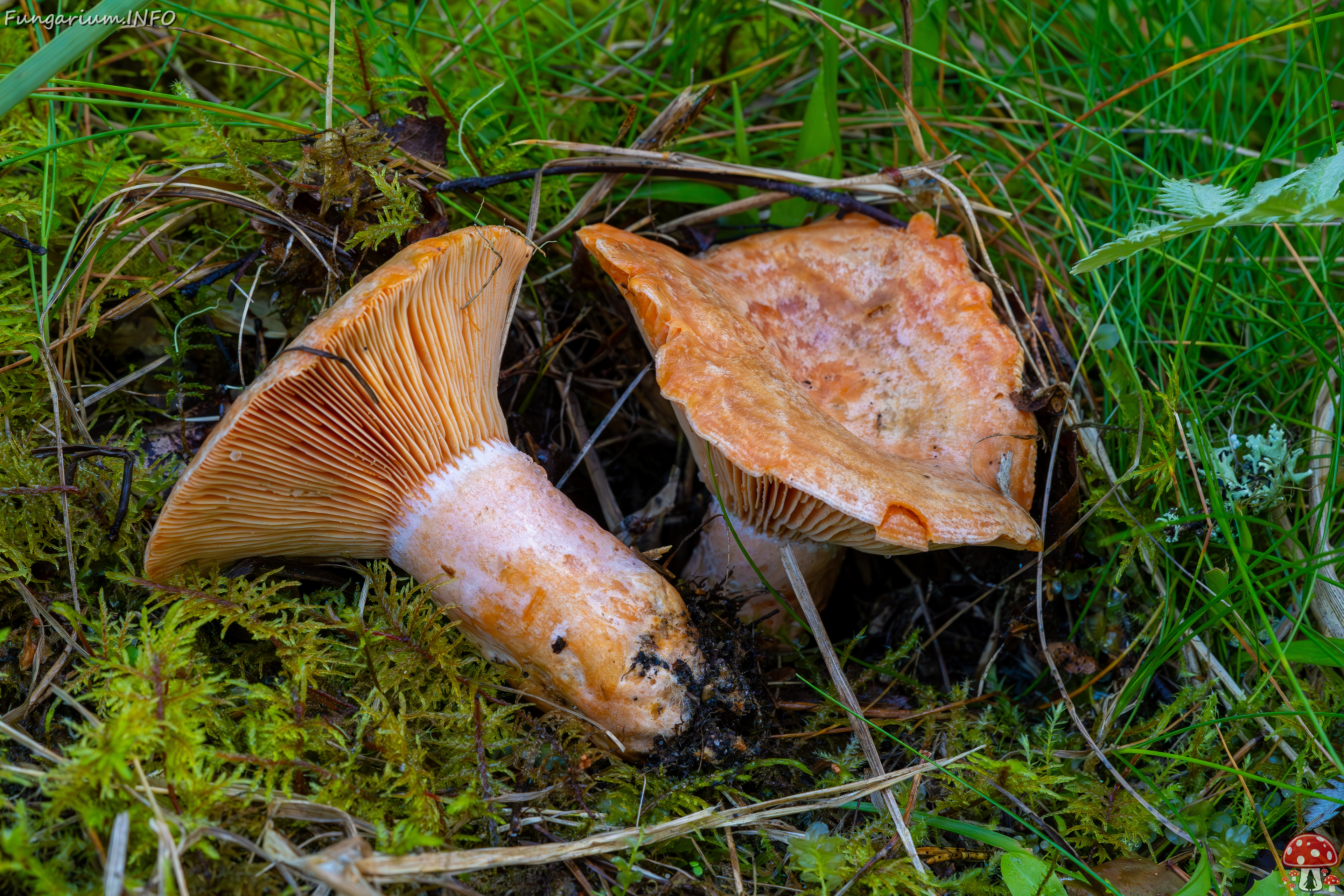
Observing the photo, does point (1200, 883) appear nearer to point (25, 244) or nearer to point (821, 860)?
point (821, 860)

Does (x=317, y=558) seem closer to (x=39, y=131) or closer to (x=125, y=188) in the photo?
(x=125, y=188)

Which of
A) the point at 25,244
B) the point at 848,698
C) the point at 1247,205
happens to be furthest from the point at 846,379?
the point at 25,244

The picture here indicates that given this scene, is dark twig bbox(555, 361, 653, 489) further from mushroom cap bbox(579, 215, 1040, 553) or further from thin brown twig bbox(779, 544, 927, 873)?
thin brown twig bbox(779, 544, 927, 873)

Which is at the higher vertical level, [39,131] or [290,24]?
[290,24]

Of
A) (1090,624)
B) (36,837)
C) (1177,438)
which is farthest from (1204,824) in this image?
(36,837)

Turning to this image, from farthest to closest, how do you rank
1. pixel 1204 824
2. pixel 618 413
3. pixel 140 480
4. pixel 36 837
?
pixel 618 413 < pixel 140 480 < pixel 1204 824 < pixel 36 837

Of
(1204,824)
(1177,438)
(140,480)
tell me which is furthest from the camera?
(1177,438)

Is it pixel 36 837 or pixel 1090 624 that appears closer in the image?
pixel 36 837

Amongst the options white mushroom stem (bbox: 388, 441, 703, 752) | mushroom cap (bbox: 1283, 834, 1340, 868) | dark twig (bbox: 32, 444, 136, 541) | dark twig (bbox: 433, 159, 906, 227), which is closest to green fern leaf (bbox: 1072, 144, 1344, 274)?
dark twig (bbox: 433, 159, 906, 227)
